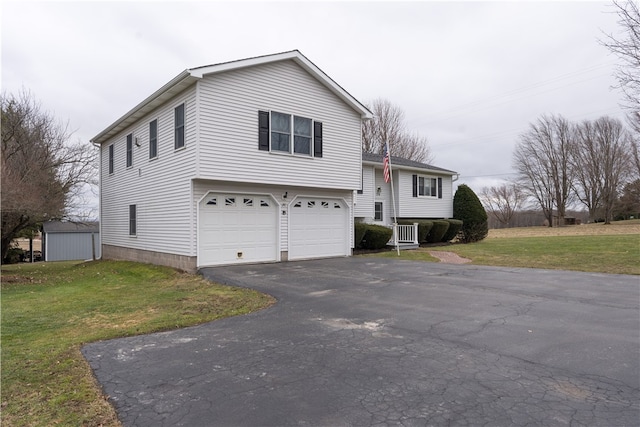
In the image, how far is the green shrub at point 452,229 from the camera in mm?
22388

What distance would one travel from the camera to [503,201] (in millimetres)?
58938

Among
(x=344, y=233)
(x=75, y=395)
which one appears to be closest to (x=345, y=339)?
(x=75, y=395)

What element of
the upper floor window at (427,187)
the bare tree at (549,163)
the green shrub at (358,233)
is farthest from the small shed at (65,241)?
the bare tree at (549,163)

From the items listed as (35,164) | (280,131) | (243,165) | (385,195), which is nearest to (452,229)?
(385,195)

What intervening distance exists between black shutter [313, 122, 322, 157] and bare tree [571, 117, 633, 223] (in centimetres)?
4025

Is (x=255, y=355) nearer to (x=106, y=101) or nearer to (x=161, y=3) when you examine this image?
(x=161, y=3)

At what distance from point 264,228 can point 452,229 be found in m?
Result: 13.4

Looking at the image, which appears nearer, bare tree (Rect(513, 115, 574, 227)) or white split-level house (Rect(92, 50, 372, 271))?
white split-level house (Rect(92, 50, 372, 271))

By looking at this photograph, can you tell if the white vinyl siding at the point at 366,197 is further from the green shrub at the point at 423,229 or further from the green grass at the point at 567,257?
the green grass at the point at 567,257

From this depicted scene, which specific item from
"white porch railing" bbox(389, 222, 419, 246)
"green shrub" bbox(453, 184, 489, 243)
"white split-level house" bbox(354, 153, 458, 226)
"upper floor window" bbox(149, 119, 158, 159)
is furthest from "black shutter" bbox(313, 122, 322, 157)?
"green shrub" bbox(453, 184, 489, 243)

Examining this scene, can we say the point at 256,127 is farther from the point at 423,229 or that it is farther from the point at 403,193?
the point at 403,193

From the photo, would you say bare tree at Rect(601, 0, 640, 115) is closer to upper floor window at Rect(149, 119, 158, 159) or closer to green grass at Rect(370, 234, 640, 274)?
green grass at Rect(370, 234, 640, 274)

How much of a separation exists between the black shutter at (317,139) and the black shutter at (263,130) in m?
1.94

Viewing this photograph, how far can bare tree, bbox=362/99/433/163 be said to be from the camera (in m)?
38.2
